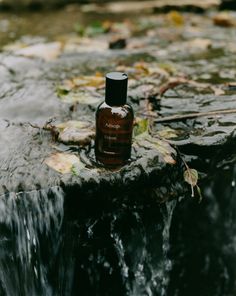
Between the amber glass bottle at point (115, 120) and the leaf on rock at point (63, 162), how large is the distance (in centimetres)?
12

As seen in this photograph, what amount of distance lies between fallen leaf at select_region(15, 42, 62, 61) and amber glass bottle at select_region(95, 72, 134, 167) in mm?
1273

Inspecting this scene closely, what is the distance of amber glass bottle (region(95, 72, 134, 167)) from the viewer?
1595mm

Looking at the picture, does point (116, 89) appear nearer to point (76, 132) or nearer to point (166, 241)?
point (76, 132)

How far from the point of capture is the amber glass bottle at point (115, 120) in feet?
5.23

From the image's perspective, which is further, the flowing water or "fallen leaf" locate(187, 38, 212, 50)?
"fallen leaf" locate(187, 38, 212, 50)

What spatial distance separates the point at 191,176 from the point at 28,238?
2.19 ft

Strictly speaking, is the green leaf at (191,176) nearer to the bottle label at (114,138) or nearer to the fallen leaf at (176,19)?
the bottle label at (114,138)

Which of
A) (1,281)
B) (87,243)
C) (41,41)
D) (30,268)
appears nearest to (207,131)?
(87,243)

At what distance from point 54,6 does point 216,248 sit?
2583 mm

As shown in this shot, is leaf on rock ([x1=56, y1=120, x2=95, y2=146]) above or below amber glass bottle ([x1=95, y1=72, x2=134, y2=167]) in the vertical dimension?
below

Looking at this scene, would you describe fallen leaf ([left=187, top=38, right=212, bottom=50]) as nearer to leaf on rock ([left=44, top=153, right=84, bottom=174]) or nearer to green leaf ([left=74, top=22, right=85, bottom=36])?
green leaf ([left=74, top=22, right=85, bottom=36])

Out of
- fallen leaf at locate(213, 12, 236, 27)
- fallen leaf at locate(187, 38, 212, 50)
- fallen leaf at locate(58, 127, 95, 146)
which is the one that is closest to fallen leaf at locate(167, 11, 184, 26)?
fallen leaf at locate(213, 12, 236, 27)

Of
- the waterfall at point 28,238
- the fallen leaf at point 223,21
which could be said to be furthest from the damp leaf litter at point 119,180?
the fallen leaf at point 223,21

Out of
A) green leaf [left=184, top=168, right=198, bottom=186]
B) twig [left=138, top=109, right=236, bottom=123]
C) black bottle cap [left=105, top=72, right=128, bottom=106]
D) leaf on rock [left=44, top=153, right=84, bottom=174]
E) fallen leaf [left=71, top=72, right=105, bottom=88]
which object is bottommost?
green leaf [left=184, top=168, right=198, bottom=186]
